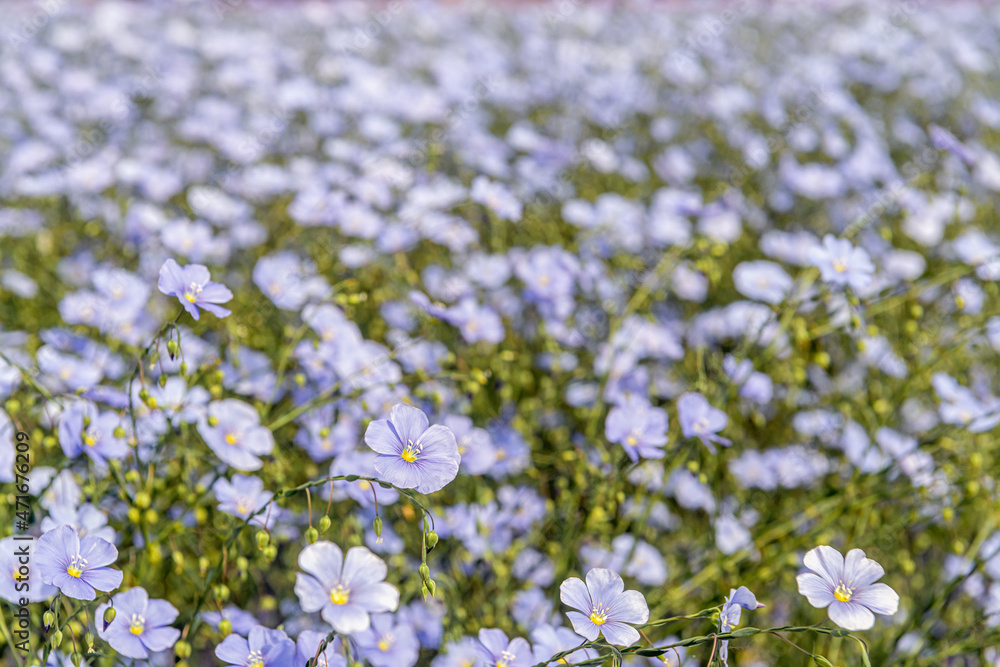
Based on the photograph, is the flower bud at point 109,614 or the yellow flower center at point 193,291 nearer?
the flower bud at point 109,614

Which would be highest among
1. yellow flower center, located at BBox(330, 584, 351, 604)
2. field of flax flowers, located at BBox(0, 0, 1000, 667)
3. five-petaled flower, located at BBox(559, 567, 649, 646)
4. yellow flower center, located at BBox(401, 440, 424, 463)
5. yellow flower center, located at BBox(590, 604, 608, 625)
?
yellow flower center, located at BBox(401, 440, 424, 463)

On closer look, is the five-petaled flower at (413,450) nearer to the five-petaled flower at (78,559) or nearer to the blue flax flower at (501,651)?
the blue flax flower at (501,651)

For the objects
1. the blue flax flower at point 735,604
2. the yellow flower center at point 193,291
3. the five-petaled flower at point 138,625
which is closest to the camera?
the blue flax flower at point 735,604

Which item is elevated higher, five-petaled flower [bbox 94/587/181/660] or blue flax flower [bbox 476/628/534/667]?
blue flax flower [bbox 476/628/534/667]

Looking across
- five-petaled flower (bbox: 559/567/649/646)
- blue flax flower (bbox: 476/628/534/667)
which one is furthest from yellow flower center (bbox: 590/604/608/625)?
blue flax flower (bbox: 476/628/534/667)

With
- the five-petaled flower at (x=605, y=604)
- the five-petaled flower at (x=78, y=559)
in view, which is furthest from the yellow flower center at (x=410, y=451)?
the five-petaled flower at (x=78, y=559)

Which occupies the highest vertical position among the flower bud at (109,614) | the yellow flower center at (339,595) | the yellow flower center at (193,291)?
the yellow flower center at (193,291)

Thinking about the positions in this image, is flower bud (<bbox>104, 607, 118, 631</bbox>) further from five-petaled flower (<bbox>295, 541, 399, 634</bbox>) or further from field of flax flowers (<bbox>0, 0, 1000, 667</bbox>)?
five-petaled flower (<bbox>295, 541, 399, 634</bbox>)
